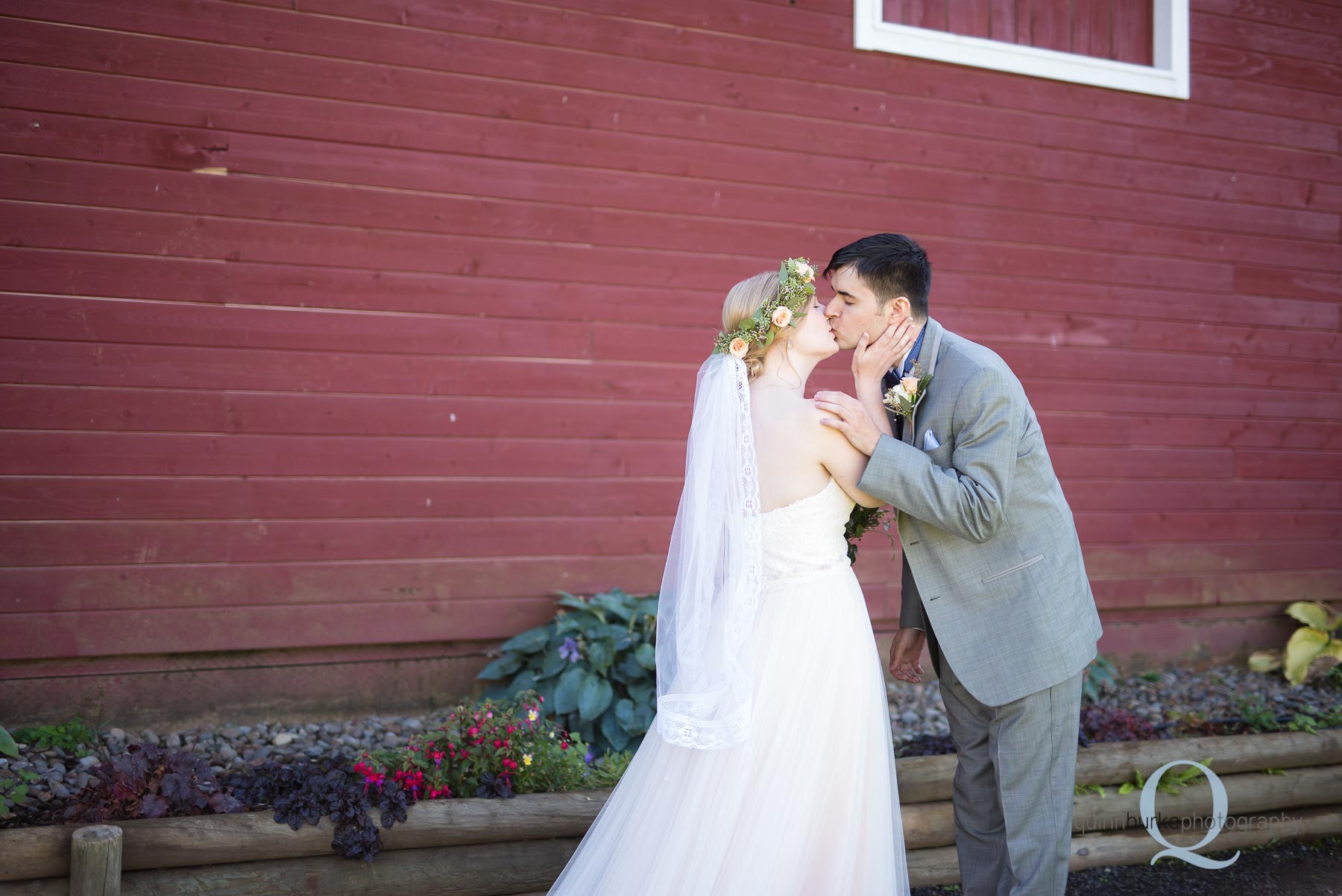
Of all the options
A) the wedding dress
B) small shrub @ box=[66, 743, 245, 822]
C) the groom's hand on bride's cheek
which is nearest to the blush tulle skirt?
the wedding dress

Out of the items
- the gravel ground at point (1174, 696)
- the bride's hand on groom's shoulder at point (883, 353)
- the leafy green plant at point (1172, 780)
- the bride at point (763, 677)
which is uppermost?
the bride's hand on groom's shoulder at point (883, 353)

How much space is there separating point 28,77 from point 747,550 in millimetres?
3860

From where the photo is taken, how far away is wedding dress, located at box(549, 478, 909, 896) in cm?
283

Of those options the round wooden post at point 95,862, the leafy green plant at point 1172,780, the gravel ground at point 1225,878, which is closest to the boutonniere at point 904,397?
the gravel ground at point 1225,878

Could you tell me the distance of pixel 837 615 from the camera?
9.97ft

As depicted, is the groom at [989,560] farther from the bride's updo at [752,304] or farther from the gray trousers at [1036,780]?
the bride's updo at [752,304]

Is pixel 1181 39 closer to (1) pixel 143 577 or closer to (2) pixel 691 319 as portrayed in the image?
(2) pixel 691 319

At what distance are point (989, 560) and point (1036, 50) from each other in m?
4.18

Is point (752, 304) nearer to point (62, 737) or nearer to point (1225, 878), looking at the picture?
point (1225, 878)

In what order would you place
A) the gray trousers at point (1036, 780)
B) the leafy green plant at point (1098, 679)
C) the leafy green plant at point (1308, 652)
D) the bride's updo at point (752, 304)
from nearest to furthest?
the gray trousers at point (1036, 780), the bride's updo at point (752, 304), the leafy green plant at point (1098, 679), the leafy green plant at point (1308, 652)

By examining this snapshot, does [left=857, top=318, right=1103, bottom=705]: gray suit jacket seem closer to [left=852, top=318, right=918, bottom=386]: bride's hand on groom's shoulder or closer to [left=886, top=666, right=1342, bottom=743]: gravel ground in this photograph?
[left=852, top=318, right=918, bottom=386]: bride's hand on groom's shoulder

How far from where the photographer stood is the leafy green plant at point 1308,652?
6.32 m

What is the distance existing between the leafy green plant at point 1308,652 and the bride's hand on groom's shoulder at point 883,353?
15.3ft

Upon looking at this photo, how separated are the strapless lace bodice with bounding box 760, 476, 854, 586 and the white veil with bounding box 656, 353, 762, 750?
0.28 ft
